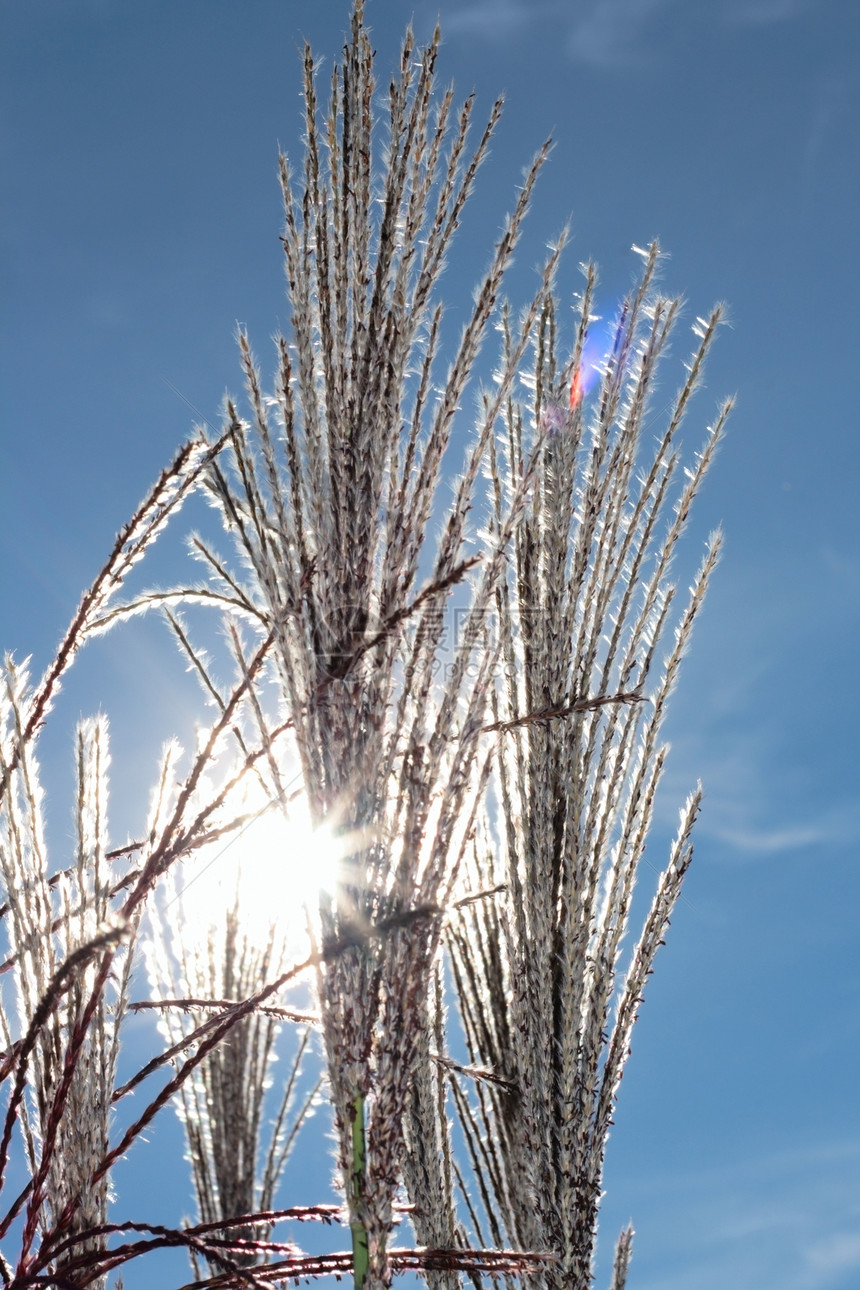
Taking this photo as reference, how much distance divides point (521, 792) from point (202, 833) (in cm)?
101

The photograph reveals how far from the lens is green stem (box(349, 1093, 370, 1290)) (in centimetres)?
133

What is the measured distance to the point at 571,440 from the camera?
251 centimetres

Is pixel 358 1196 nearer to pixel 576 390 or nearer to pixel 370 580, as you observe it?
pixel 370 580

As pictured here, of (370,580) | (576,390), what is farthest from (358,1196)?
(576,390)

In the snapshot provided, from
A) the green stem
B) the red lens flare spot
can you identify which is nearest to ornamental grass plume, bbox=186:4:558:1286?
the green stem

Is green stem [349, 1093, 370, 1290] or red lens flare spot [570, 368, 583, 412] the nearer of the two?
green stem [349, 1093, 370, 1290]

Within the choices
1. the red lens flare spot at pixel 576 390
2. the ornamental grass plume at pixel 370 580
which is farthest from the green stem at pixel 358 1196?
the red lens flare spot at pixel 576 390

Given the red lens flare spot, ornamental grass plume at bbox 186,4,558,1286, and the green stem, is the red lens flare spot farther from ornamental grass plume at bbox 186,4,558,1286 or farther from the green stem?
the green stem

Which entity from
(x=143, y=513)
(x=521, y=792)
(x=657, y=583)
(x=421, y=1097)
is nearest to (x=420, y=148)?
(x=143, y=513)

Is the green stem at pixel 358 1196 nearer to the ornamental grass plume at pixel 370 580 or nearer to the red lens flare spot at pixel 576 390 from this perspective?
the ornamental grass plume at pixel 370 580

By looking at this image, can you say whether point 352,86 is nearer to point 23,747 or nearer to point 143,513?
point 143,513

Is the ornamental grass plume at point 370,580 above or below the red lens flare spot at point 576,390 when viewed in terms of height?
below

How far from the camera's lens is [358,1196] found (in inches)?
53.4

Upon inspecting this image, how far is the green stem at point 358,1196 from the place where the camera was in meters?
1.33
